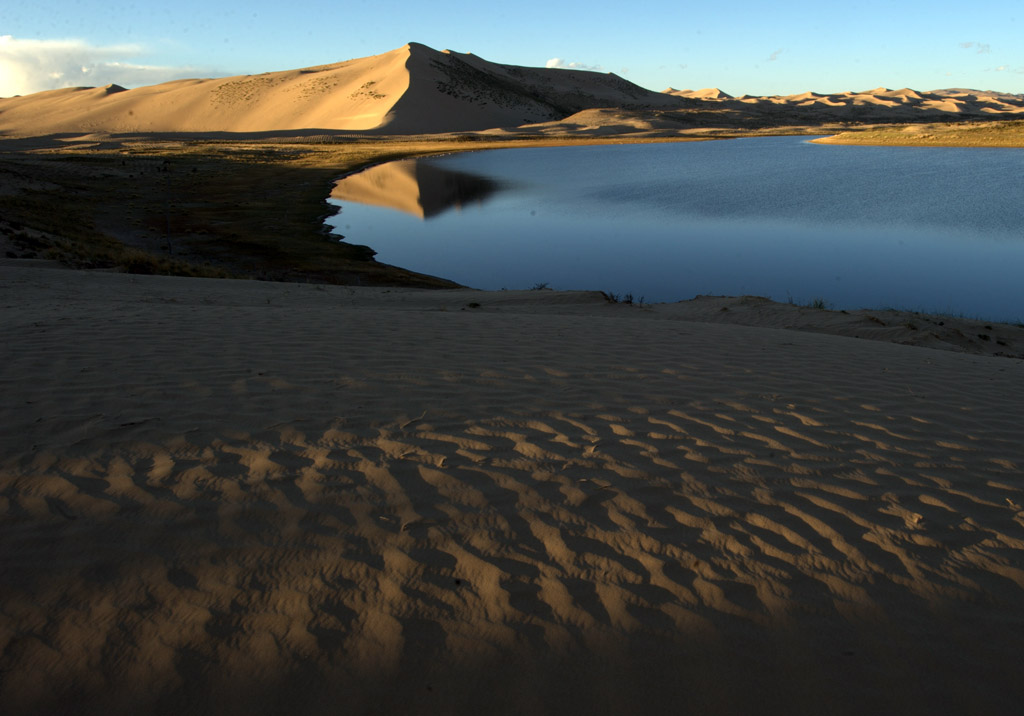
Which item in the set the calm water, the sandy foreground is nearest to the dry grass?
the calm water

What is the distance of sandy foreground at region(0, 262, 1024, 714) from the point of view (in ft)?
7.38

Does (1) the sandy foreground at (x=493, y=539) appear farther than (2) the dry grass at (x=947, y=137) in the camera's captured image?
No

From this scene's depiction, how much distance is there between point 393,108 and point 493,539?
96.3 metres

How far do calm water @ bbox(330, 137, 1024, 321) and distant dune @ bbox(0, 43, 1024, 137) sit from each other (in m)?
46.7

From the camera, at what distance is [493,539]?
2.98 m

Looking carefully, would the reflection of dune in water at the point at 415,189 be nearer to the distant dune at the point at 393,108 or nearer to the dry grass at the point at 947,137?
the dry grass at the point at 947,137

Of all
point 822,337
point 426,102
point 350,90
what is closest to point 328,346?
point 822,337

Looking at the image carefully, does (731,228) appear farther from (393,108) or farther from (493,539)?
(393,108)

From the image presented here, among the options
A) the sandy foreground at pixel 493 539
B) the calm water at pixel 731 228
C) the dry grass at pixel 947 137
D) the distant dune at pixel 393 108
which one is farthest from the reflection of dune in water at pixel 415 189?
the distant dune at pixel 393 108

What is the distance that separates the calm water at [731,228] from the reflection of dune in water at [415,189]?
0.50ft

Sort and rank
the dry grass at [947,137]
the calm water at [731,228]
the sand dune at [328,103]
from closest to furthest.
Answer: the calm water at [731,228], the dry grass at [947,137], the sand dune at [328,103]

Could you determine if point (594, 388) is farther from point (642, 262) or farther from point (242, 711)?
point (642, 262)

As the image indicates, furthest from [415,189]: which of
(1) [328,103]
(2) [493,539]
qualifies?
(1) [328,103]

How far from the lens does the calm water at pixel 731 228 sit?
16.1m
